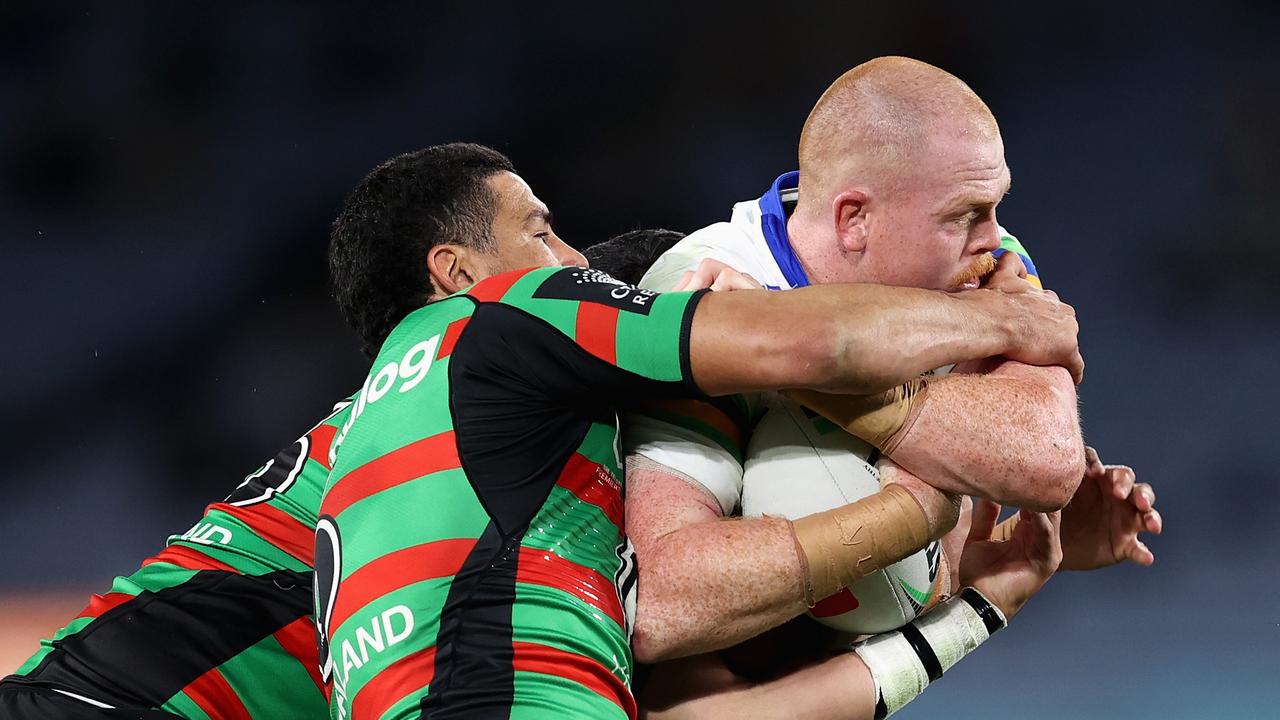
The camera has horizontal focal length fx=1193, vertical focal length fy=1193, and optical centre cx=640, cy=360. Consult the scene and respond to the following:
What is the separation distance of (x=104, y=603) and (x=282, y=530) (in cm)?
39

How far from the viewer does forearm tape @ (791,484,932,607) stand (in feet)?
5.94

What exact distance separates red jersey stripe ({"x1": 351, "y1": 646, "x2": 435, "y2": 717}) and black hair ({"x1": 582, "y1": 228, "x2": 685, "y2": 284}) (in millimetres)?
1472

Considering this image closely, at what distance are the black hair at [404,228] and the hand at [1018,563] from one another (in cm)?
125

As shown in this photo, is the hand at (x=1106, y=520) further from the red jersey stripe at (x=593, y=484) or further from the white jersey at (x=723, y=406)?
the red jersey stripe at (x=593, y=484)

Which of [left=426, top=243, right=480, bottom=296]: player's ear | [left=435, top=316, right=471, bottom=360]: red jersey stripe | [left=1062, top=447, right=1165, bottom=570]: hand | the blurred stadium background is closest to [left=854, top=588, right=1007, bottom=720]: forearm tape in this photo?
[left=1062, top=447, right=1165, bottom=570]: hand

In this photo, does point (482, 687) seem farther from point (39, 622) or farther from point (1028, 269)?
point (39, 622)

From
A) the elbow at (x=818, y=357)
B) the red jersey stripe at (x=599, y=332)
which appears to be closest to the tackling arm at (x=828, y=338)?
the elbow at (x=818, y=357)

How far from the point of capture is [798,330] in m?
1.71

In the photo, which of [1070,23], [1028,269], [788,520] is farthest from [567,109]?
[788,520]

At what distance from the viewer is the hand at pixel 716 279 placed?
6.36 ft

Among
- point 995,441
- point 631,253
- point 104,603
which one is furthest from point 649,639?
point 631,253

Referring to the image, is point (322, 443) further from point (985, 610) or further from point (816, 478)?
point (985, 610)

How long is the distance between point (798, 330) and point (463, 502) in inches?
21.7

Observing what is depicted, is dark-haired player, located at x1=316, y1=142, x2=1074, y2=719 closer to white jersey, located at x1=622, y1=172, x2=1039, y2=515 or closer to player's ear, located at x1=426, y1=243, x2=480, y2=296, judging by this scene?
white jersey, located at x1=622, y1=172, x2=1039, y2=515
